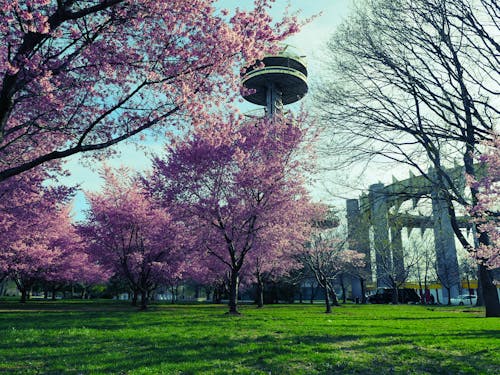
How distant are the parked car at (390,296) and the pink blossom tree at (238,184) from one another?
3769 cm

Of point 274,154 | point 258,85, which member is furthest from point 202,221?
point 258,85

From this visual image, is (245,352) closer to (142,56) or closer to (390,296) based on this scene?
(142,56)

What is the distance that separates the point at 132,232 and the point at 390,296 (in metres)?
40.6

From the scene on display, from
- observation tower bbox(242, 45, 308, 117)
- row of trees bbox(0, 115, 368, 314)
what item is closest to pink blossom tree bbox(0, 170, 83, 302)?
row of trees bbox(0, 115, 368, 314)

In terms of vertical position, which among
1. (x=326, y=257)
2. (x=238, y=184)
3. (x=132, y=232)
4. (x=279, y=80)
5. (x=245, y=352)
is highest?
(x=279, y=80)

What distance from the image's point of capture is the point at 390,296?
54094mm

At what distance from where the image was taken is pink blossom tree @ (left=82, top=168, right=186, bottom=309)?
28828 millimetres

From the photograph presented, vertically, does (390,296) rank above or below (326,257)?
below

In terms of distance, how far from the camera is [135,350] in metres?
8.70

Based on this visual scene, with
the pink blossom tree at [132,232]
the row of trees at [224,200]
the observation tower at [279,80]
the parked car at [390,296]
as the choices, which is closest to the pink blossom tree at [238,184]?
the row of trees at [224,200]

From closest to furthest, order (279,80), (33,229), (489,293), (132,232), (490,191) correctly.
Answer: (490,191), (489,293), (33,229), (132,232), (279,80)

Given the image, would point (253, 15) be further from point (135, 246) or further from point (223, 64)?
point (135, 246)

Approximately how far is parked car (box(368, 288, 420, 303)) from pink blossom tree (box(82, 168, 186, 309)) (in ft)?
116

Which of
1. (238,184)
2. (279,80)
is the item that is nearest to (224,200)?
(238,184)
